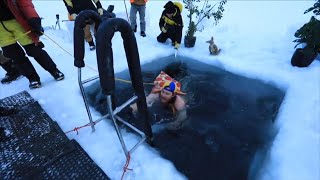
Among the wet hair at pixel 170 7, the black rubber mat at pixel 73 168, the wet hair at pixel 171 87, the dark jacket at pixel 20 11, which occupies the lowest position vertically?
the black rubber mat at pixel 73 168

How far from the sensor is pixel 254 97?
388 centimetres

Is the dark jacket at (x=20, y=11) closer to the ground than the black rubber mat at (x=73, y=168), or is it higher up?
higher up

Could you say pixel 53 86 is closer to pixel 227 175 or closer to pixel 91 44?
pixel 91 44

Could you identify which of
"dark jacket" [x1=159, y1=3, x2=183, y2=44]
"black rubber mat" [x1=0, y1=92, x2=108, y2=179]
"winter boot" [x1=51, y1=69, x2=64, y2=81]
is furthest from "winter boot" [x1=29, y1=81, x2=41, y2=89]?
"dark jacket" [x1=159, y1=3, x2=183, y2=44]

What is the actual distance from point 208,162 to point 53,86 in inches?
117

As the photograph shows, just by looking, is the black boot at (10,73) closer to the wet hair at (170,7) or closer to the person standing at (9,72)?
the person standing at (9,72)

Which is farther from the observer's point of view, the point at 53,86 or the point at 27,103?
the point at 53,86

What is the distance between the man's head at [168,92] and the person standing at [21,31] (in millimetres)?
2107

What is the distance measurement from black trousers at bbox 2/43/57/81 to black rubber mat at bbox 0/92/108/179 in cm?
87

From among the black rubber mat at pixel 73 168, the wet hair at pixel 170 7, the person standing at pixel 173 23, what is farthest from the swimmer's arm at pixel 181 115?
the wet hair at pixel 170 7

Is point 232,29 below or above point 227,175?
above

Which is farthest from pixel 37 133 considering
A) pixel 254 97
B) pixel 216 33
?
pixel 216 33

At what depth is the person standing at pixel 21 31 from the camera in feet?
10.1

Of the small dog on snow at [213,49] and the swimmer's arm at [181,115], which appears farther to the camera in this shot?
the small dog on snow at [213,49]
